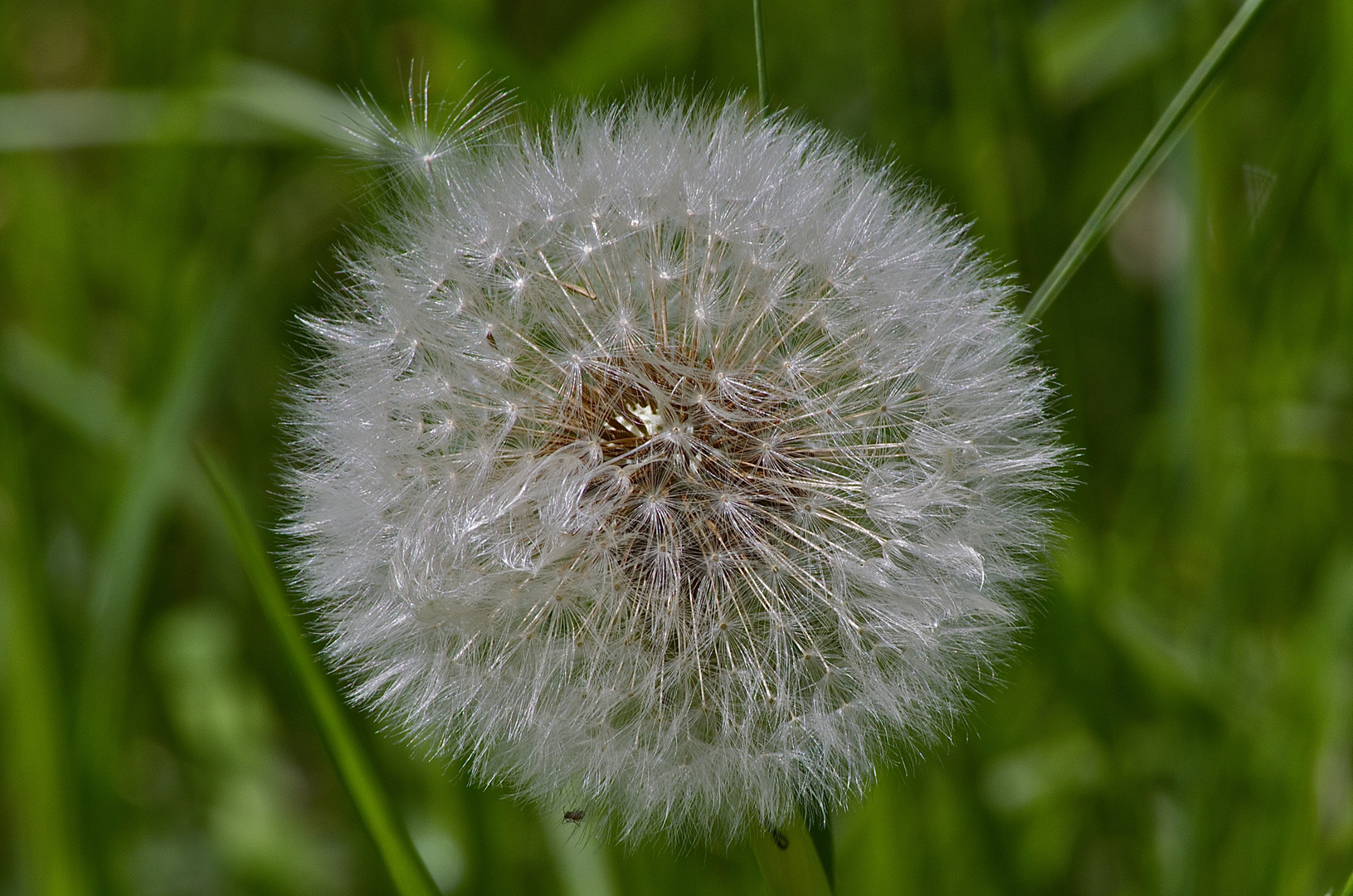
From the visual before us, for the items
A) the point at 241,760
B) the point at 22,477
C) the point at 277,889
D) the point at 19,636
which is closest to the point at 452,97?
the point at 22,477

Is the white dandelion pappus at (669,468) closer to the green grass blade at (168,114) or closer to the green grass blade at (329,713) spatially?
the green grass blade at (329,713)

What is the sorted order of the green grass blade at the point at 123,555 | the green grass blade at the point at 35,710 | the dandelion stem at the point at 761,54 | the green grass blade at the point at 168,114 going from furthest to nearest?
the green grass blade at the point at 168,114 < the green grass blade at the point at 123,555 < the green grass blade at the point at 35,710 < the dandelion stem at the point at 761,54

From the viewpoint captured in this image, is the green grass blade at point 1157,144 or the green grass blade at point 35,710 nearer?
the green grass blade at point 1157,144

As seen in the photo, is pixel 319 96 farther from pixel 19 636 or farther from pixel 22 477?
pixel 19 636

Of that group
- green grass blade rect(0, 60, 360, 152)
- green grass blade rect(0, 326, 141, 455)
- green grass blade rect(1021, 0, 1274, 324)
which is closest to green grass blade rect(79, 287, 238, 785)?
green grass blade rect(0, 326, 141, 455)

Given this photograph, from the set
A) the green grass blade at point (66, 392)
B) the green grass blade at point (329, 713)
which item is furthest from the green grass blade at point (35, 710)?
the green grass blade at point (329, 713)

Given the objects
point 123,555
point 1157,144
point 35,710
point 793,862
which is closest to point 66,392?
point 123,555

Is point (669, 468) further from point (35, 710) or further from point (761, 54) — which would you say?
point (35, 710)
